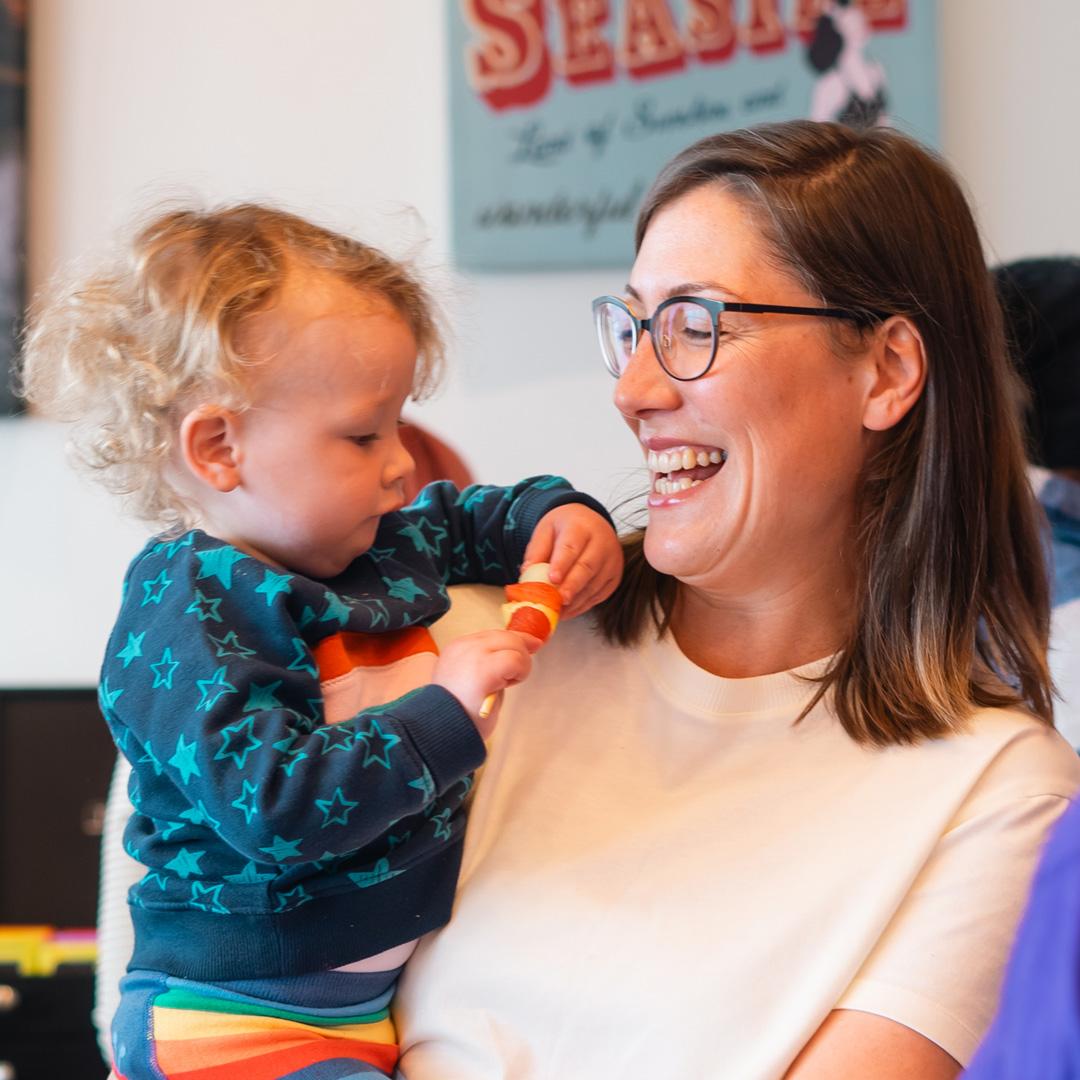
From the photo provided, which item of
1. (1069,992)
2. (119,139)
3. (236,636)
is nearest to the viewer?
(1069,992)

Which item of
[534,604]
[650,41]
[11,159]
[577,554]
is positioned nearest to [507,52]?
[650,41]

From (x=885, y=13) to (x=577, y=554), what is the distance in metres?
1.82

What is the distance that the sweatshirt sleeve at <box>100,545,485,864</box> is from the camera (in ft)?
3.27

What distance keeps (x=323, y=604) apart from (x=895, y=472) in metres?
0.56

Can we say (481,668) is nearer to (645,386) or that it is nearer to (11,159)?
(645,386)

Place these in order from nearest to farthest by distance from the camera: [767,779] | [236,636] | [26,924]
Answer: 1. [236,636]
2. [767,779]
3. [26,924]

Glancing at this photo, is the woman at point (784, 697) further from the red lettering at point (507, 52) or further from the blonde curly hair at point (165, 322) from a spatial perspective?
the red lettering at point (507, 52)

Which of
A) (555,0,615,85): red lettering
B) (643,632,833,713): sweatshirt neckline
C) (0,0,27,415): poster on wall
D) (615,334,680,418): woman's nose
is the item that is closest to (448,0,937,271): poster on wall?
(555,0,615,85): red lettering

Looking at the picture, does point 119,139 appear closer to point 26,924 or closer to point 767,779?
point 26,924

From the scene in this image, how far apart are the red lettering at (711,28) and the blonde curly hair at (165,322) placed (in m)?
1.63

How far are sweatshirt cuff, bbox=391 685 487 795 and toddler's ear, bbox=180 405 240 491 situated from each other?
256 millimetres

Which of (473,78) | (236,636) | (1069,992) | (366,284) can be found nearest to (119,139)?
(473,78)

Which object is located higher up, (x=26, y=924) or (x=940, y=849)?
(x=940, y=849)

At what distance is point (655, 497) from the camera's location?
4.19 feet
